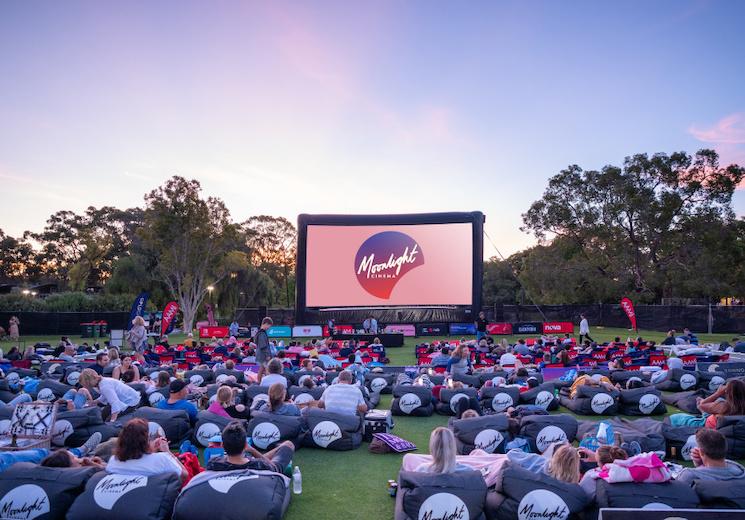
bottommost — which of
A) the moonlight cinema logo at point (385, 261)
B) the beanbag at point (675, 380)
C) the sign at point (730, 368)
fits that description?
the beanbag at point (675, 380)

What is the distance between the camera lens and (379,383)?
33.9ft

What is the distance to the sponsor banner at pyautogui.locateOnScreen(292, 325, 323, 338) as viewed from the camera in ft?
87.1

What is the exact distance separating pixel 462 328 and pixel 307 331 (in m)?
8.05

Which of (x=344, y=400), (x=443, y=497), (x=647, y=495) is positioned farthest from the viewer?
(x=344, y=400)

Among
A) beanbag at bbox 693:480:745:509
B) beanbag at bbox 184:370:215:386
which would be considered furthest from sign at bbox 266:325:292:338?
beanbag at bbox 693:480:745:509

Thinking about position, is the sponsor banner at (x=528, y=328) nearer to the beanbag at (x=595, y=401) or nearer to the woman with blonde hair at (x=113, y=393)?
the beanbag at (x=595, y=401)

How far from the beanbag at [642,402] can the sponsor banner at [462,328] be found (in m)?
19.5

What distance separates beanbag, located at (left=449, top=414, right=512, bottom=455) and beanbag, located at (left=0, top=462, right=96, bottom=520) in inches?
147

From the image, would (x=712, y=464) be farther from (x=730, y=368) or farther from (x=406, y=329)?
(x=406, y=329)

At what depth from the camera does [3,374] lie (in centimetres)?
1048

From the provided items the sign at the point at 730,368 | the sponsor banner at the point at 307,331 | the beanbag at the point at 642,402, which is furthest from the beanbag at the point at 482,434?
the sponsor banner at the point at 307,331

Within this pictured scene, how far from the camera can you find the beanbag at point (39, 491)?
12.6ft

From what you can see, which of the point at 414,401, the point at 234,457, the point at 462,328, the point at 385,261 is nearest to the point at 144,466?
the point at 234,457

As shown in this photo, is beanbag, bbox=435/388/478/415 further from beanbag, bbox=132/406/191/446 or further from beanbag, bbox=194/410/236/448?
beanbag, bbox=132/406/191/446
